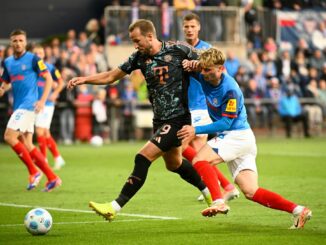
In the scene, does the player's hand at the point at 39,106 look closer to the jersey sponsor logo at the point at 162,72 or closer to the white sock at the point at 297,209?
the jersey sponsor logo at the point at 162,72

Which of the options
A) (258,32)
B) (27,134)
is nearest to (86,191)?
(27,134)

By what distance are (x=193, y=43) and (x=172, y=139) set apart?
10.3 feet

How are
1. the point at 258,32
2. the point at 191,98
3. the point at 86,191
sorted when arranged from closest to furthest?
1. the point at 191,98
2. the point at 86,191
3. the point at 258,32

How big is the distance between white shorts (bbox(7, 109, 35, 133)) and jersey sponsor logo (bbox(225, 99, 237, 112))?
5.72m

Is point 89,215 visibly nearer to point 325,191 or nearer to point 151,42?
point 151,42

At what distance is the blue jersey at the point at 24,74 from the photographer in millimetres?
15500

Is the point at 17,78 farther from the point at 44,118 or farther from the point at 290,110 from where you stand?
the point at 290,110

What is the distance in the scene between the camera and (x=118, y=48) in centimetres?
3144

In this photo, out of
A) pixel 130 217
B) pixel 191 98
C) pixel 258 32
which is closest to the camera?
pixel 130 217

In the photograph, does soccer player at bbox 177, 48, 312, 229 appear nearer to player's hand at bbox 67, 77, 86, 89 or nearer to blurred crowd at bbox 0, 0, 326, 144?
player's hand at bbox 67, 77, 86, 89

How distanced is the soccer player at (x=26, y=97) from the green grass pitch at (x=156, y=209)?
469mm

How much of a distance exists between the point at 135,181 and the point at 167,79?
4.12 ft

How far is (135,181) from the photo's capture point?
418 inches

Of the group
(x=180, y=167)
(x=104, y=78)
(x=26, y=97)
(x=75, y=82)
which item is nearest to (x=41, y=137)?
(x=26, y=97)
